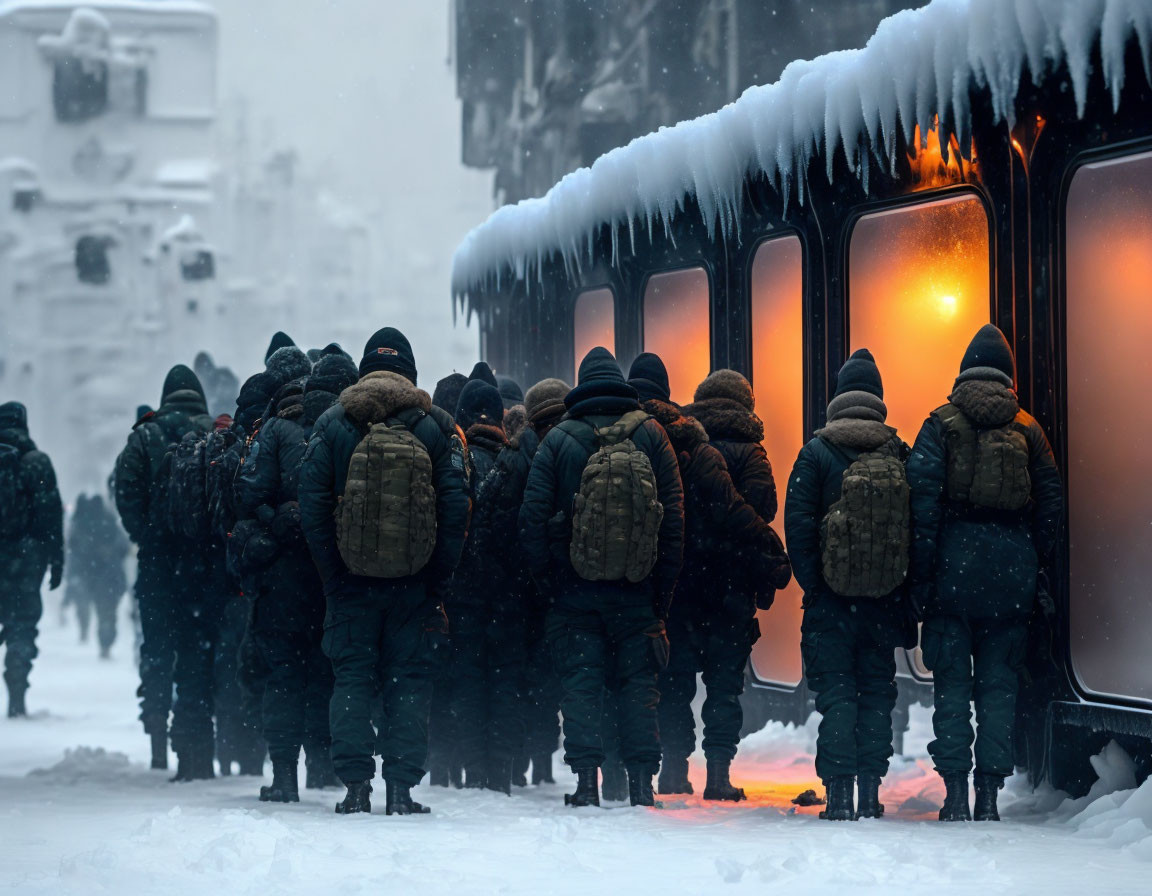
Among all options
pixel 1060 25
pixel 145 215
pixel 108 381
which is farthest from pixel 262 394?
pixel 145 215

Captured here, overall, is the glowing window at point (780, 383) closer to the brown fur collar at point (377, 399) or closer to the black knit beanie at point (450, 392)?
the black knit beanie at point (450, 392)

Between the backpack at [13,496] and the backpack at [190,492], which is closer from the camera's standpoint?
the backpack at [190,492]

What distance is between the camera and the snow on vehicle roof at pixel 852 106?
6.63 m

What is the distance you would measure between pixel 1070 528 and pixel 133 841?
4.47 metres

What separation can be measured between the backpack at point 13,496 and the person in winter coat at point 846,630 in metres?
6.53

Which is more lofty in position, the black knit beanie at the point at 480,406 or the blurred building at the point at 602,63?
the blurred building at the point at 602,63

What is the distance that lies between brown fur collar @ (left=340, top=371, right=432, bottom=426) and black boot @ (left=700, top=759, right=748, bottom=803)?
7.91 ft

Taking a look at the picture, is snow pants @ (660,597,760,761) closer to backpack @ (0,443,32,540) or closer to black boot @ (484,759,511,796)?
black boot @ (484,759,511,796)

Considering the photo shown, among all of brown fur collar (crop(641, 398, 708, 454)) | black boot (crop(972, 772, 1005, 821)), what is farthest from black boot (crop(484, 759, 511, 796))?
black boot (crop(972, 772, 1005, 821))

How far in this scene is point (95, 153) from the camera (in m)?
70.9

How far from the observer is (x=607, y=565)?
650cm

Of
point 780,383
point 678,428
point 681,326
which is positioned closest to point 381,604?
point 678,428

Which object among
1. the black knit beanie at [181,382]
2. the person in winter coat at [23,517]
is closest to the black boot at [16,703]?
the person in winter coat at [23,517]

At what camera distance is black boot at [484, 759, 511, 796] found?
7.48 m
